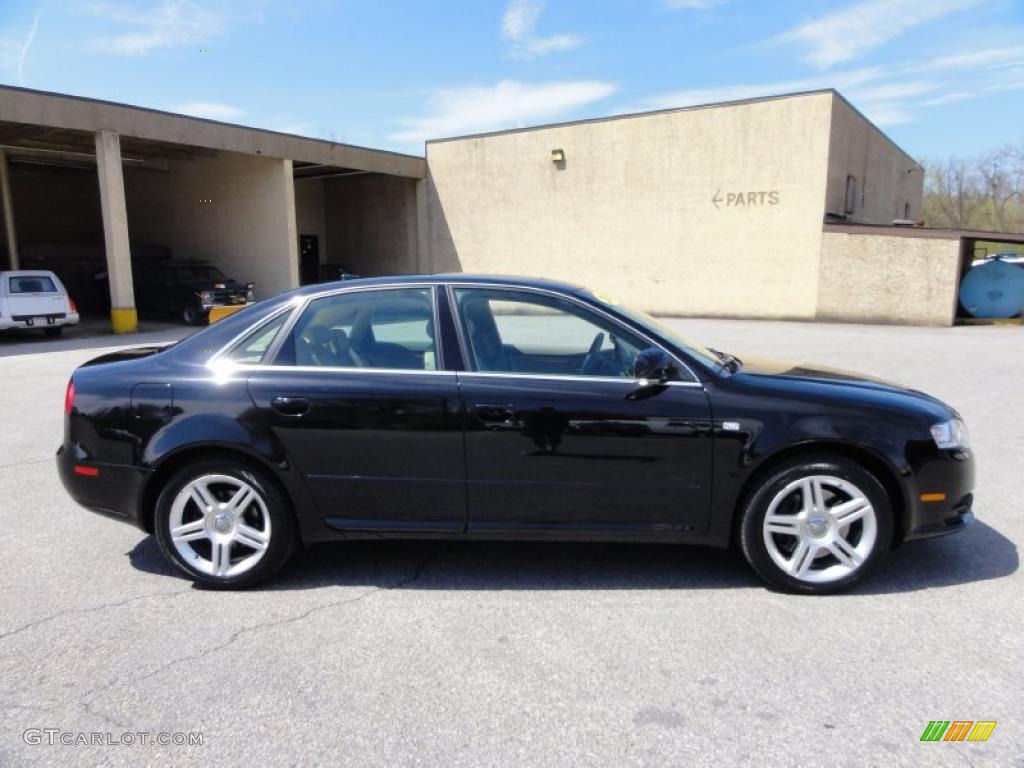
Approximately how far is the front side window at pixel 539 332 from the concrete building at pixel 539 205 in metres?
16.4

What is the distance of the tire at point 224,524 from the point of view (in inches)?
145

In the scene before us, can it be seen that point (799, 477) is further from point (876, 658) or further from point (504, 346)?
point (504, 346)

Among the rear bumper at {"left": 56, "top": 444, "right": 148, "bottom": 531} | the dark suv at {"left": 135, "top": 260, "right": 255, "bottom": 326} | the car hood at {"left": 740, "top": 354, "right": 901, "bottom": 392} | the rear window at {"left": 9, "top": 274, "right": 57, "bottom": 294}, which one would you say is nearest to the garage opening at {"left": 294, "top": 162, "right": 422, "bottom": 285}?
the dark suv at {"left": 135, "top": 260, "right": 255, "bottom": 326}

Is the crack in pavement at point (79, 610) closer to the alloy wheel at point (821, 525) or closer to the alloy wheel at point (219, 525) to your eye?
the alloy wheel at point (219, 525)

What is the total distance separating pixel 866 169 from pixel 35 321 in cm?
2390

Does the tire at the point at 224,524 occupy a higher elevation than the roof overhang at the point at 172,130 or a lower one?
lower

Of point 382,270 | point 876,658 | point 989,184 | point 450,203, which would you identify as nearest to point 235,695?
point 876,658

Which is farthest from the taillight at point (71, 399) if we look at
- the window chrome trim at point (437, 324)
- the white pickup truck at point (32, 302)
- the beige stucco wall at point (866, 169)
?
the beige stucco wall at point (866, 169)

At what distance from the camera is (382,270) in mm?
27703

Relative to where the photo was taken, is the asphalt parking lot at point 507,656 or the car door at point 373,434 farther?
the car door at point 373,434

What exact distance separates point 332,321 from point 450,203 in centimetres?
2250

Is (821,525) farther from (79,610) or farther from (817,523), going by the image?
(79,610)

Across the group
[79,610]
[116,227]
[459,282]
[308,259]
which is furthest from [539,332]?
[308,259]

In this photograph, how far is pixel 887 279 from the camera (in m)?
18.4
